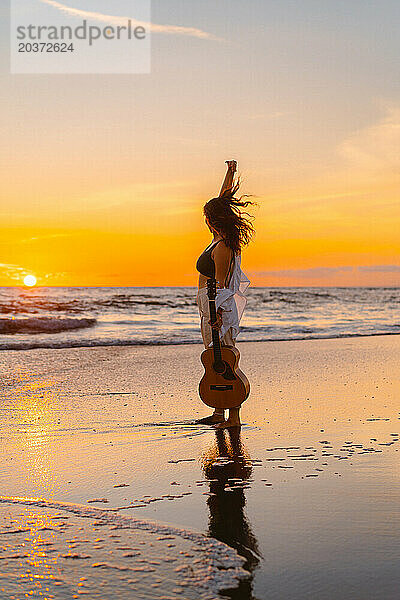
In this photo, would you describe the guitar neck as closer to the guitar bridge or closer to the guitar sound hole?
the guitar sound hole

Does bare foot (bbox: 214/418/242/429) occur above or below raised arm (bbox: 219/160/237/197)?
below

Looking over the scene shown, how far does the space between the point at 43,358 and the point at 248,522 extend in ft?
31.4

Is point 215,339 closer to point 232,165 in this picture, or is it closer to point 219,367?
point 219,367

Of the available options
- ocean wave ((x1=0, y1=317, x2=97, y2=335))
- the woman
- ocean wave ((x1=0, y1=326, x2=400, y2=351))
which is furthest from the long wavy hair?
ocean wave ((x1=0, y1=317, x2=97, y2=335))

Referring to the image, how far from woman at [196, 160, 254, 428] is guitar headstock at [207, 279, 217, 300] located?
0.14 ft

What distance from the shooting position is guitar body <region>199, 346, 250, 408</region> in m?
6.56

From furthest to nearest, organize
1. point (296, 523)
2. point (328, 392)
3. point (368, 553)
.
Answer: point (328, 392) < point (296, 523) < point (368, 553)

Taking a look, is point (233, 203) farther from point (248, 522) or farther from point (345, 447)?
point (248, 522)

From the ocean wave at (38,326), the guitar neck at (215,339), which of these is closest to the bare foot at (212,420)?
the guitar neck at (215,339)

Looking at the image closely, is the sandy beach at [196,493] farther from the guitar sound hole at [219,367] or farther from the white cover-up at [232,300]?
the white cover-up at [232,300]

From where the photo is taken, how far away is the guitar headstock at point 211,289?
6648mm

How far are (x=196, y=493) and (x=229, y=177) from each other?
3507 millimetres

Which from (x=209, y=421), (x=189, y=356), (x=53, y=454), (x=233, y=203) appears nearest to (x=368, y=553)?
(x=53, y=454)

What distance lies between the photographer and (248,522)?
382cm
